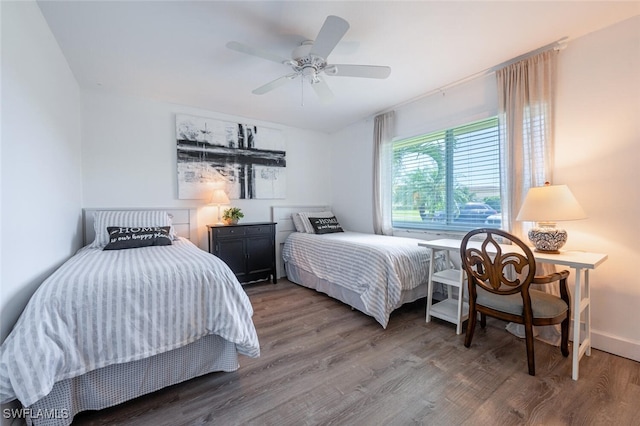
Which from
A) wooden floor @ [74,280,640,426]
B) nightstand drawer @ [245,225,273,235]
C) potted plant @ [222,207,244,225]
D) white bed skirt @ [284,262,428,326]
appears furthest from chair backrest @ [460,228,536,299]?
potted plant @ [222,207,244,225]

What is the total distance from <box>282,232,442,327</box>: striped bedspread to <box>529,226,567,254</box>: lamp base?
98 cm

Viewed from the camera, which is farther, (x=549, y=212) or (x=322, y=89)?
(x=322, y=89)

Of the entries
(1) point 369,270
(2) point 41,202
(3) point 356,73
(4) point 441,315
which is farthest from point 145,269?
(4) point 441,315

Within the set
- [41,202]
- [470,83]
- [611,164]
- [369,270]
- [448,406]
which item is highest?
[470,83]

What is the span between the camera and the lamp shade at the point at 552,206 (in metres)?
1.88

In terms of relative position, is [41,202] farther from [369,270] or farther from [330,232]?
[330,232]

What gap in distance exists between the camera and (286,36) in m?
2.09

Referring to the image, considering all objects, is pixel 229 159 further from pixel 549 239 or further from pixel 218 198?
pixel 549 239

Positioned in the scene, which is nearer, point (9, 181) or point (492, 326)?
point (9, 181)

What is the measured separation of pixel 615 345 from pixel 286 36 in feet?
11.3

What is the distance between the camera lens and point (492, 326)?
2.48 m

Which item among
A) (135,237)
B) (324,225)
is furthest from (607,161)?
(135,237)

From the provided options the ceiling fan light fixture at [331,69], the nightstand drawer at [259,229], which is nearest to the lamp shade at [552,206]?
the ceiling fan light fixture at [331,69]

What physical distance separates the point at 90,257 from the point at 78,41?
1735mm
